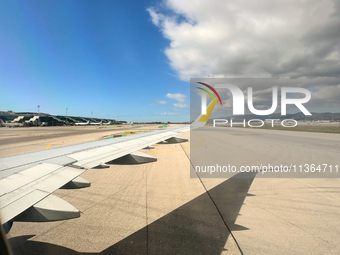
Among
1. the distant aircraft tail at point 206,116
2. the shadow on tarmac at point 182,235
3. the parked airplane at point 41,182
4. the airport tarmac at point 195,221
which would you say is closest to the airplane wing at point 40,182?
the parked airplane at point 41,182

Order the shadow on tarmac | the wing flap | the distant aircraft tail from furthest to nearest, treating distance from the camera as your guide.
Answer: the distant aircraft tail
the shadow on tarmac
the wing flap

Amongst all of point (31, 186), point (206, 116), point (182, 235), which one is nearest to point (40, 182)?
point (31, 186)

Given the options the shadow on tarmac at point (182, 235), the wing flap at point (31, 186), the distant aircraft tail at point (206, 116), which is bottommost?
the shadow on tarmac at point (182, 235)

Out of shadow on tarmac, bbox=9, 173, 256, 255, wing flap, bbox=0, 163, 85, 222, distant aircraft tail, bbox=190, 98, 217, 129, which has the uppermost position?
distant aircraft tail, bbox=190, 98, 217, 129

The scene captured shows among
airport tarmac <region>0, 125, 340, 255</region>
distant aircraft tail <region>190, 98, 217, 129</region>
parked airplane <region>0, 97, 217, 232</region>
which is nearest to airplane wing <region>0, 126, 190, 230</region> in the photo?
parked airplane <region>0, 97, 217, 232</region>

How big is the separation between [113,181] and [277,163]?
810 centimetres

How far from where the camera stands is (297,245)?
10.3 ft

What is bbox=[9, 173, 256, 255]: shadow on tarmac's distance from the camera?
3043mm

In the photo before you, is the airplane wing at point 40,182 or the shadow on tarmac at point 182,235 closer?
the airplane wing at point 40,182

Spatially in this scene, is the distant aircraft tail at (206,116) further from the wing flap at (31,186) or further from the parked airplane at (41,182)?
the wing flap at (31,186)

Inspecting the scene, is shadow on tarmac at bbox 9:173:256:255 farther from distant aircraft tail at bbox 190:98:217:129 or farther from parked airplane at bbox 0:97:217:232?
distant aircraft tail at bbox 190:98:217:129

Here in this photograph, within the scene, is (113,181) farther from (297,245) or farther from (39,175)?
(297,245)

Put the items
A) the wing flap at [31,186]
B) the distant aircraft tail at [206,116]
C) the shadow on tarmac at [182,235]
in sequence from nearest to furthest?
the wing flap at [31,186] < the shadow on tarmac at [182,235] < the distant aircraft tail at [206,116]

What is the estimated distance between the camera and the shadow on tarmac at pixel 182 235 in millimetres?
3043
